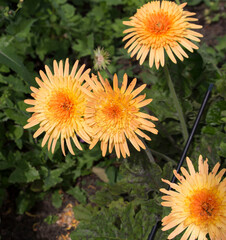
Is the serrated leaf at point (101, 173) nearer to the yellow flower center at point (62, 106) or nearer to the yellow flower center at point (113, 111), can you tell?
the yellow flower center at point (62, 106)

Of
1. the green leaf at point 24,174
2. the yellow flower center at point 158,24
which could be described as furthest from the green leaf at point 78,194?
the yellow flower center at point 158,24

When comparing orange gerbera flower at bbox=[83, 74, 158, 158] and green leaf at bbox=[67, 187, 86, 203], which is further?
green leaf at bbox=[67, 187, 86, 203]

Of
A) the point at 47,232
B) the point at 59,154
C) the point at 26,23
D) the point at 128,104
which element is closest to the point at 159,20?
the point at 128,104

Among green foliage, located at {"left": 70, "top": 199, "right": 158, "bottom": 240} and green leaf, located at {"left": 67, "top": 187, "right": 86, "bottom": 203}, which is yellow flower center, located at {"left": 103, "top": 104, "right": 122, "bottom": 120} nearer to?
green foliage, located at {"left": 70, "top": 199, "right": 158, "bottom": 240}

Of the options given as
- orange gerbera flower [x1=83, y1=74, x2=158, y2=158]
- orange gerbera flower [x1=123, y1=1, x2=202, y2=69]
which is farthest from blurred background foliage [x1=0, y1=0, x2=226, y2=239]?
orange gerbera flower [x1=83, y1=74, x2=158, y2=158]

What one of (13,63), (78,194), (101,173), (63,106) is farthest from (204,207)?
(13,63)
